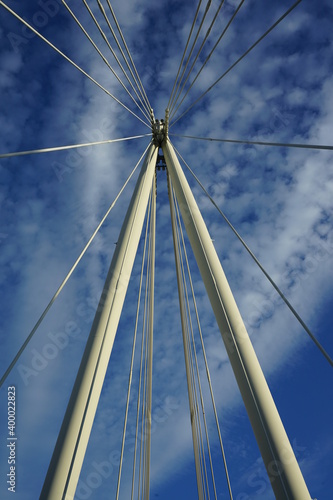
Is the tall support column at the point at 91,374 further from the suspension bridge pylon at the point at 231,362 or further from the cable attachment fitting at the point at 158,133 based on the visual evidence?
the cable attachment fitting at the point at 158,133

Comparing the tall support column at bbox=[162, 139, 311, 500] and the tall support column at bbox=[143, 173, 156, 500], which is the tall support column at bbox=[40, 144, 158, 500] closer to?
the tall support column at bbox=[162, 139, 311, 500]

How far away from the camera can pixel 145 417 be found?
8227 mm

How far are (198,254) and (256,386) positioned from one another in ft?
7.57

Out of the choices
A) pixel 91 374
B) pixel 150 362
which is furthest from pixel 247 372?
pixel 150 362

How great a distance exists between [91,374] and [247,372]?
2.03 meters

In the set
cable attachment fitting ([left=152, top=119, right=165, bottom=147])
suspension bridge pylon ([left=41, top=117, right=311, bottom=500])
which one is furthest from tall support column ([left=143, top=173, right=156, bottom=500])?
suspension bridge pylon ([left=41, top=117, right=311, bottom=500])

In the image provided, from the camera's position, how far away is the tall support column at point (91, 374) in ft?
12.3

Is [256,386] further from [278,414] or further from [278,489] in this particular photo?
[278,489]

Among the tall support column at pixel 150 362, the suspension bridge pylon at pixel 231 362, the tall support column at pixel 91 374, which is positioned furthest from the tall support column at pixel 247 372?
the tall support column at pixel 150 362

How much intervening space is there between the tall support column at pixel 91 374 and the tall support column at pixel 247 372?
3.66ft

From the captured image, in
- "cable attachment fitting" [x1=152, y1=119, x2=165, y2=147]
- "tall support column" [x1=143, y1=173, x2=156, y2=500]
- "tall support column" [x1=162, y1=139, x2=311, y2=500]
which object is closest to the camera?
"tall support column" [x1=162, y1=139, x2=311, y2=500]

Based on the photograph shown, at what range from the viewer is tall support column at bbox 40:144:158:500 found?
375 centimetres

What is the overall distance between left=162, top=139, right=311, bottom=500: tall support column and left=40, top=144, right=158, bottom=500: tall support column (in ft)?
3.66

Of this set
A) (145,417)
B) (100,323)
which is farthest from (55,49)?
(145,417)
